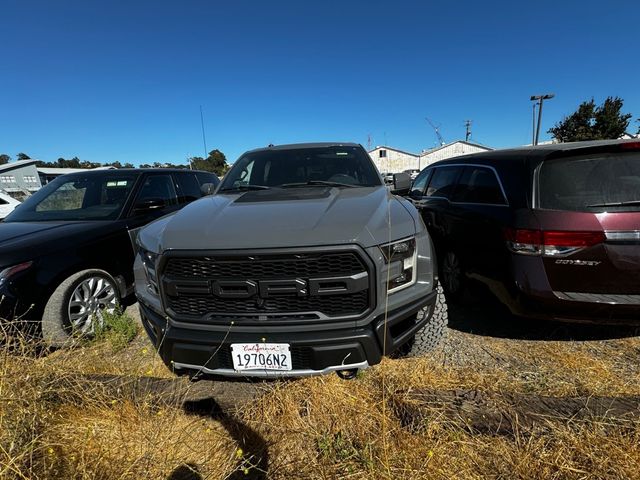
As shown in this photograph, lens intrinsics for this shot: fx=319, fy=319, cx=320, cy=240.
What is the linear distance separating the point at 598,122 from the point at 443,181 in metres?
32.2

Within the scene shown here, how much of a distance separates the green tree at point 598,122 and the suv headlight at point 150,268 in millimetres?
A: 33266

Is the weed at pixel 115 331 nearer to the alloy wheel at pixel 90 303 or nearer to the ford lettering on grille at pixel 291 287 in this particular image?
the alloy wheel at pixel 90 303

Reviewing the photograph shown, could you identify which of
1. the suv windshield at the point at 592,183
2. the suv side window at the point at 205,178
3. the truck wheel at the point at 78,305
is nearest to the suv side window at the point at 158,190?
the suv side window at the point at 205,178

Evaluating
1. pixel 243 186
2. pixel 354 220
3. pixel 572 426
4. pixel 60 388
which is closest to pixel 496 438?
pixel 572 426

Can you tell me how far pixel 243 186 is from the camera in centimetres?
326

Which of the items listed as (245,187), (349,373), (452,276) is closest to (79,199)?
(245,187)

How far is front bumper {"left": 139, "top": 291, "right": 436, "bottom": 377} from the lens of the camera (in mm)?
1765

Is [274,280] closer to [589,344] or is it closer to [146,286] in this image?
[146,286]

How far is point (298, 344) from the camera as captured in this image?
1.76 meters

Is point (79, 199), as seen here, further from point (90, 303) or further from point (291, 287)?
point (291, 287)

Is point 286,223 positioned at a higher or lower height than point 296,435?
higher

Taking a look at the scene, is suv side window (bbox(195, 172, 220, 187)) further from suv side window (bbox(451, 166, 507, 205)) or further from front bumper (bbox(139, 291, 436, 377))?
front bumper (bbox(139, 291, 436, 377))

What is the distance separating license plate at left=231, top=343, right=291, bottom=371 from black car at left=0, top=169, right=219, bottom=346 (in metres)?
1.45

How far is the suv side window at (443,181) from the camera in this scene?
3.97 metres
